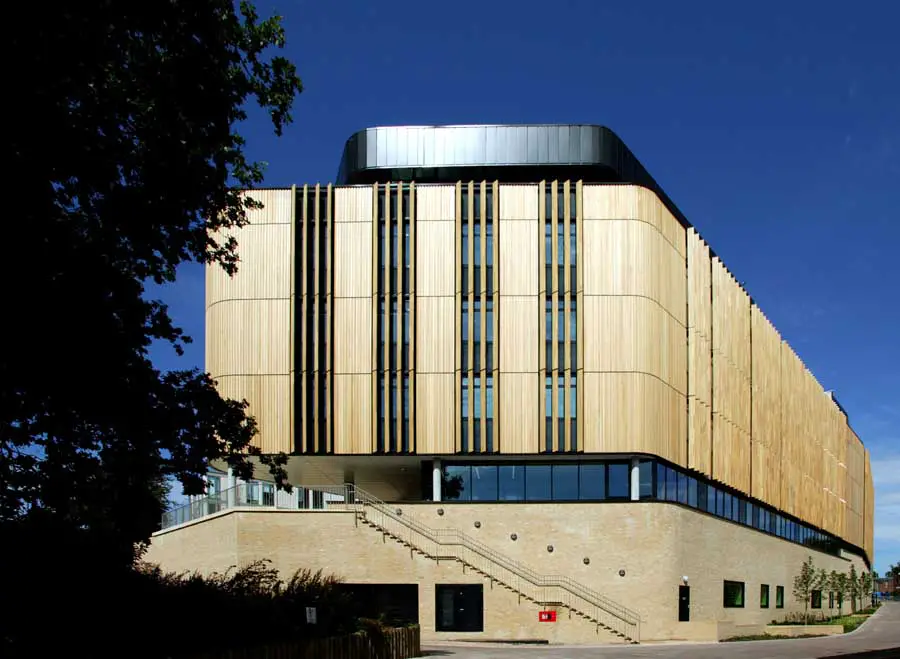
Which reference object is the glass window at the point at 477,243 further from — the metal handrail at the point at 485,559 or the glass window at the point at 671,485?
the glass window at the point at 671,485

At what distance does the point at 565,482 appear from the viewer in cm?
5109

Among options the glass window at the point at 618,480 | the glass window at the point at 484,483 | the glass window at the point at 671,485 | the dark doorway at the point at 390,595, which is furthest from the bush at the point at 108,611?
the glass window at the point at 671,485

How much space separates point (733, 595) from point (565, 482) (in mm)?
14674

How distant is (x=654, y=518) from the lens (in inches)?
1982

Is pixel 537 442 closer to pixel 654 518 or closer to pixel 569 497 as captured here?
pixel 569 497

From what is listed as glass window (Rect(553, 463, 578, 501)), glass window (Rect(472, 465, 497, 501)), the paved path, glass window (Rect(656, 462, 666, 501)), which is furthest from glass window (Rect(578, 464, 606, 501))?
the paved path

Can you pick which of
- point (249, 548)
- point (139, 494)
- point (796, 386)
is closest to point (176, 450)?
point (139, 494)

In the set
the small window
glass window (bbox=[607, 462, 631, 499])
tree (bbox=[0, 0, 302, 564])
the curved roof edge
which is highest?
the curved roof edge

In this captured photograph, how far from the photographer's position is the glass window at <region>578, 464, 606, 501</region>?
50875 mm

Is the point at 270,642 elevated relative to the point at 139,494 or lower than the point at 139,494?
lower

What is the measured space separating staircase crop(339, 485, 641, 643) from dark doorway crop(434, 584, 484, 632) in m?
0.94

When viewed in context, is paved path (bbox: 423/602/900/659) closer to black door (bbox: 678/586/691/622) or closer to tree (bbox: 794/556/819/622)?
black door (bbox: 678/586/691/622)

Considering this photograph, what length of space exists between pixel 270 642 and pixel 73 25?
47.4 feet

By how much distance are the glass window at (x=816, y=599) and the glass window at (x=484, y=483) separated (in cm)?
3973
